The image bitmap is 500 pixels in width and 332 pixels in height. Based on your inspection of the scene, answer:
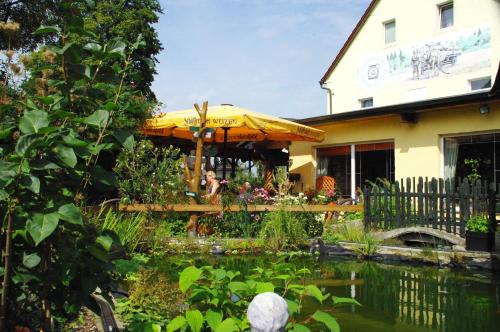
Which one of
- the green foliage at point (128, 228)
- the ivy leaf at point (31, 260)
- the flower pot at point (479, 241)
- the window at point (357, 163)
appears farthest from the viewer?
the window at point (357, 163)

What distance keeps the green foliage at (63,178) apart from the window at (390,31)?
1764cm

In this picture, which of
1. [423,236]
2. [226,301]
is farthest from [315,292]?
[423,236]

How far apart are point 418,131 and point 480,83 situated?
14.1ft

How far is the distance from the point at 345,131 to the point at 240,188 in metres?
5.22

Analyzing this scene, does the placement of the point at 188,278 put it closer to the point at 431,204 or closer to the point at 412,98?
the point at 431,204

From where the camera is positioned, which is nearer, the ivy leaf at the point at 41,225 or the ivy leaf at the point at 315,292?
the ivy leaf at the point at 41,225

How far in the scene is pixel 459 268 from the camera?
723 centimetres

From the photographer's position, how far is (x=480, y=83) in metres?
15.2

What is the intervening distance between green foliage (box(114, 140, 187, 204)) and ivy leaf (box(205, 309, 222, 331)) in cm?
619

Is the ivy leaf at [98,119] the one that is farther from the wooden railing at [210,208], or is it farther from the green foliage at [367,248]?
the green foliage at [367,248]

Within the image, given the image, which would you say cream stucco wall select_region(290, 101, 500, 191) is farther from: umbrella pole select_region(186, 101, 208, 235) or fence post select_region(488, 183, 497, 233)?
umbrella pole select_region(186, 101, 208, 235)

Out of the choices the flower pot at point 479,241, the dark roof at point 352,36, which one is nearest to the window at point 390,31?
the dark roof at point 352,36

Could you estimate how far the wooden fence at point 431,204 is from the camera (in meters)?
8.34

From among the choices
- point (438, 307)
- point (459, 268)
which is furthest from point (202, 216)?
point (438, 307)
